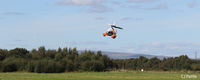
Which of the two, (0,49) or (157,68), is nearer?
(0,49)

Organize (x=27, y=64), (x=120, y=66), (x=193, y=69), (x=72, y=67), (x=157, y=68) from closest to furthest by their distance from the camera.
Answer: (x=27, y=64)
(x=72, y=67)
(x=193, y=69)
(x=157, y=68)
(x=120, y=66)

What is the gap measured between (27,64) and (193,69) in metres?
42.5

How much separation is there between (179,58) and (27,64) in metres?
48.7

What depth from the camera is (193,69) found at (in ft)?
362

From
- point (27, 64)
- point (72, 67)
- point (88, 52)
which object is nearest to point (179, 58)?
point (88, 52)

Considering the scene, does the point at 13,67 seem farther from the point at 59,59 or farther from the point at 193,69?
the point at 193,69

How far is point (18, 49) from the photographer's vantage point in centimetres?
11388

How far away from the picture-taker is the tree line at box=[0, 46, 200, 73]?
304 feet

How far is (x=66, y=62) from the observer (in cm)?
9812

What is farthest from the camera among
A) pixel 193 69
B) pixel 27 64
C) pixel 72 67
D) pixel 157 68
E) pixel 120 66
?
pixel 120 66

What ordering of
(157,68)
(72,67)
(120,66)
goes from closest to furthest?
(72,67) → (157,68) → (120,66)

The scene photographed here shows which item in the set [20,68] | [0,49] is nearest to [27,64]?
[20,68]

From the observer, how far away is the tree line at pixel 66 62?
3647 inches

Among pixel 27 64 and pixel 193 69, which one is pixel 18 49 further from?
pixel 193 69
